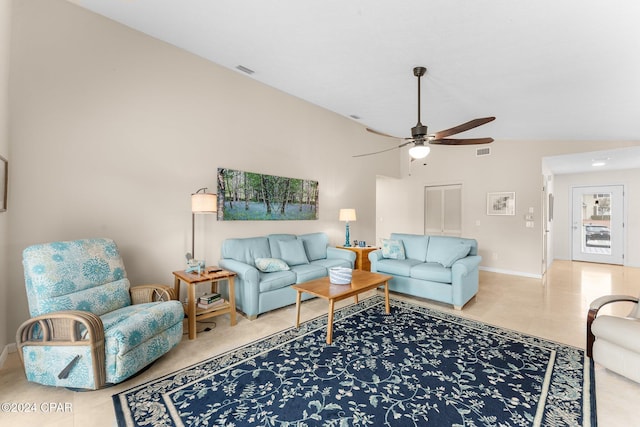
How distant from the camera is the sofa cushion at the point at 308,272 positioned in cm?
367

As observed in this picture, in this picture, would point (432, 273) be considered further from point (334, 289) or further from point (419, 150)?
point (419, 150)

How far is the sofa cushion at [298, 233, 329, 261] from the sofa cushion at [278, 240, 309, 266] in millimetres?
206

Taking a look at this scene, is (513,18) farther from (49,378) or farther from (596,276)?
(596,276)

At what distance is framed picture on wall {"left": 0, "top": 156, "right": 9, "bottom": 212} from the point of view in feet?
7.46

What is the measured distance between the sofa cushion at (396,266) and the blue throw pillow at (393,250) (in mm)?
81

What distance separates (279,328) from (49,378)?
1.81 meters

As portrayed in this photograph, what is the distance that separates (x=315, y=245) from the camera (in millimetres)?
4719

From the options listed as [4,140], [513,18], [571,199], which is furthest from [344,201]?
[571,199]

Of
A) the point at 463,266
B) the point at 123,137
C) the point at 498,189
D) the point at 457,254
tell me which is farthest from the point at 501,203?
the point at 123,137

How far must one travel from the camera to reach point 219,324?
3.18 meters

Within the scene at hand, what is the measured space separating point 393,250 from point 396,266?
40cm

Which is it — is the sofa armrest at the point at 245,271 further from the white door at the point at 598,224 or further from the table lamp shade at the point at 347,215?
the white door at the point at 598,224

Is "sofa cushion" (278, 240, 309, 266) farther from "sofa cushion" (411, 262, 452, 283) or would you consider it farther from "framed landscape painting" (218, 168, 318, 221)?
"sofa cushion" (411, 262, 452, 283)

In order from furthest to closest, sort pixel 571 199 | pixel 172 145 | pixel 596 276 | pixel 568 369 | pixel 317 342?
pixel 571 199
pixel 596 276
pixel 172 145
pixel 317 342
pixel 568 369
